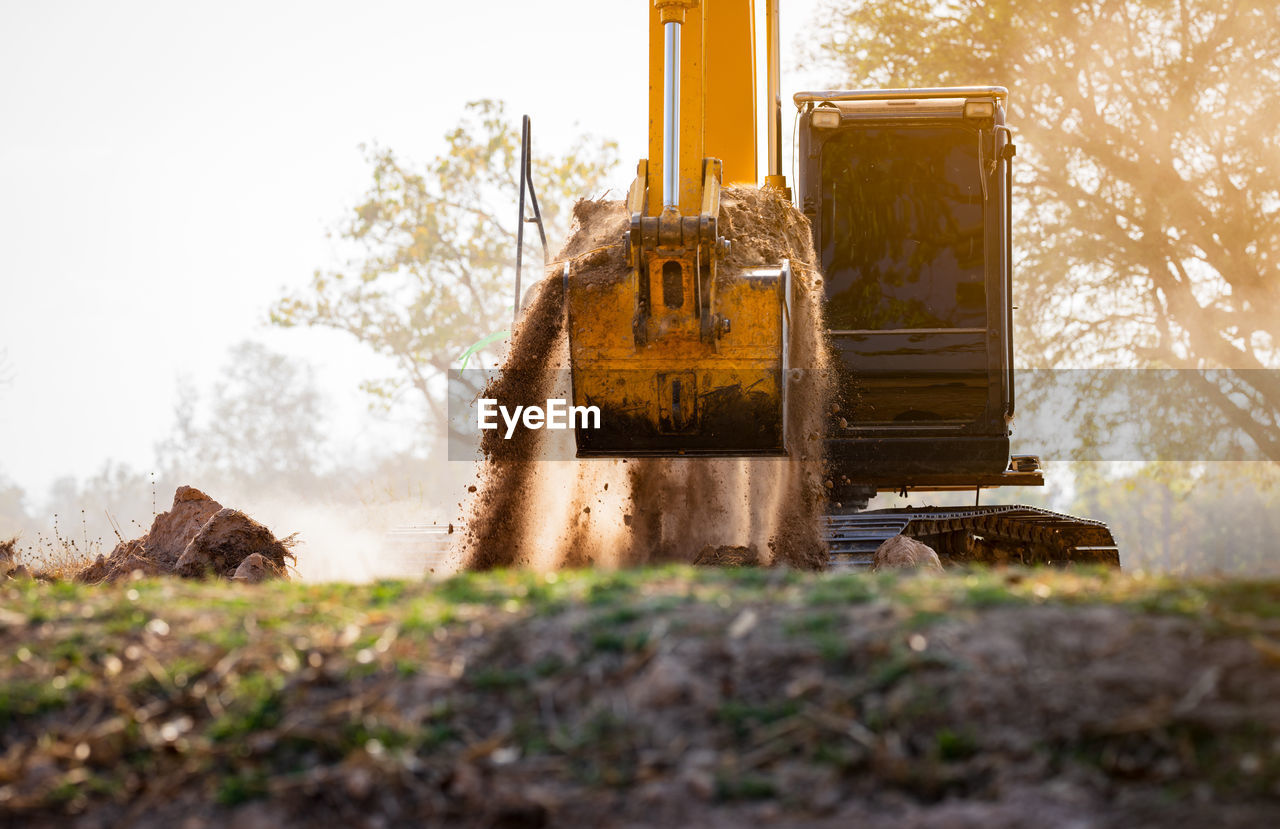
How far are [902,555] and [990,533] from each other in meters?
2.39

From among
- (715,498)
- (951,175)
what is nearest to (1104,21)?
(951,175)

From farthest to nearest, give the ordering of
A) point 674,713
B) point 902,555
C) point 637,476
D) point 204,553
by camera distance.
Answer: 1. point 637,476
2. point 204,553
3. point 902,555
4. point 674,713

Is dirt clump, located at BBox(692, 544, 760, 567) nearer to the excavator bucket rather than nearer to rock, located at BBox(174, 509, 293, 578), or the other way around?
the excavator bucket

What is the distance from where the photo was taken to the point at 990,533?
31.4 ft

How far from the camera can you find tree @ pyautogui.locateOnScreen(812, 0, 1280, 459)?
18.4 meters

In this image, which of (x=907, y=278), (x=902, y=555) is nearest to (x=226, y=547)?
(x=902, y=555)

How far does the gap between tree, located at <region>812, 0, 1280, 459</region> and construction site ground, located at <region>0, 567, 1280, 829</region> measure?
→ 16.6 meters

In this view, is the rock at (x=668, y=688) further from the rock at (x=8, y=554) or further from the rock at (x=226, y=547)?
the rock at (x=8, y=554)

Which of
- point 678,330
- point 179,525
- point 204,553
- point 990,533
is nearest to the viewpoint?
point 678,330

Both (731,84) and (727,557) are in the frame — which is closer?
(727,557)

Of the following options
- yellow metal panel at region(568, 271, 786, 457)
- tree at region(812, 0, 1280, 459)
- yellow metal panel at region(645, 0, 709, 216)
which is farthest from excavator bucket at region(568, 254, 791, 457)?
tree at region(812, 0, 1280, 459)

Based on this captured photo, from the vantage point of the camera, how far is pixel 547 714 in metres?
3.06

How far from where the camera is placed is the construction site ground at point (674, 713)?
278 centimetres

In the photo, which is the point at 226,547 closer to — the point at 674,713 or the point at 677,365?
the point at 677,365
